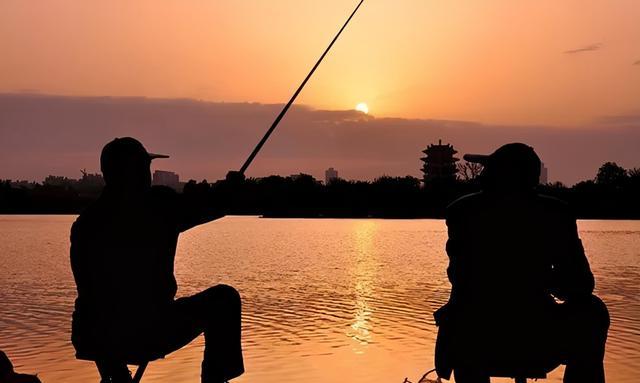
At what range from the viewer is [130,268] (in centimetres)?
467

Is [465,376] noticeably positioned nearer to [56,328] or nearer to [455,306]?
[455,306]

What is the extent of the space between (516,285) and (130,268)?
72.1 inches

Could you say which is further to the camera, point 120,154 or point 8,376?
point 8,376

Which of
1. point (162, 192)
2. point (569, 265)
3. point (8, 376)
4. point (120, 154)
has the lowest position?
point (8, 376)

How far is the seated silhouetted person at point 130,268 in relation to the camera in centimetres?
468

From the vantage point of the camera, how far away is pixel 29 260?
107ft

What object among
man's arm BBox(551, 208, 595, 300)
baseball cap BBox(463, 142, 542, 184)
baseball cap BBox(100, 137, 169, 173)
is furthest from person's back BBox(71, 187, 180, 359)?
man's arm BBox(551, 208, 595, 300)

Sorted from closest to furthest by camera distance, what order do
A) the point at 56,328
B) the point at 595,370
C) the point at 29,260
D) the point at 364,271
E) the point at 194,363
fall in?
the point at 595,370 < the point at 194,363 < the point at 56,328 < the point at 364,271 < the point at 29,260

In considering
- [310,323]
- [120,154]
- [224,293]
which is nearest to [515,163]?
[224,293]

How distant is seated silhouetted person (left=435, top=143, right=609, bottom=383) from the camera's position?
15.0ft

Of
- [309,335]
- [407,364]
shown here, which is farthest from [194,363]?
[309,335]

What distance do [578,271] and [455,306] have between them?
1.97ft

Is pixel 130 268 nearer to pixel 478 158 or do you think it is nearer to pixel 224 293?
pixel 224 293

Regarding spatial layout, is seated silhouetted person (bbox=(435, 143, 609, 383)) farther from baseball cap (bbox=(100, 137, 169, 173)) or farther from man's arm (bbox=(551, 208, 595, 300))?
baseball cap (bbox=(100, 137, 169, 173))
